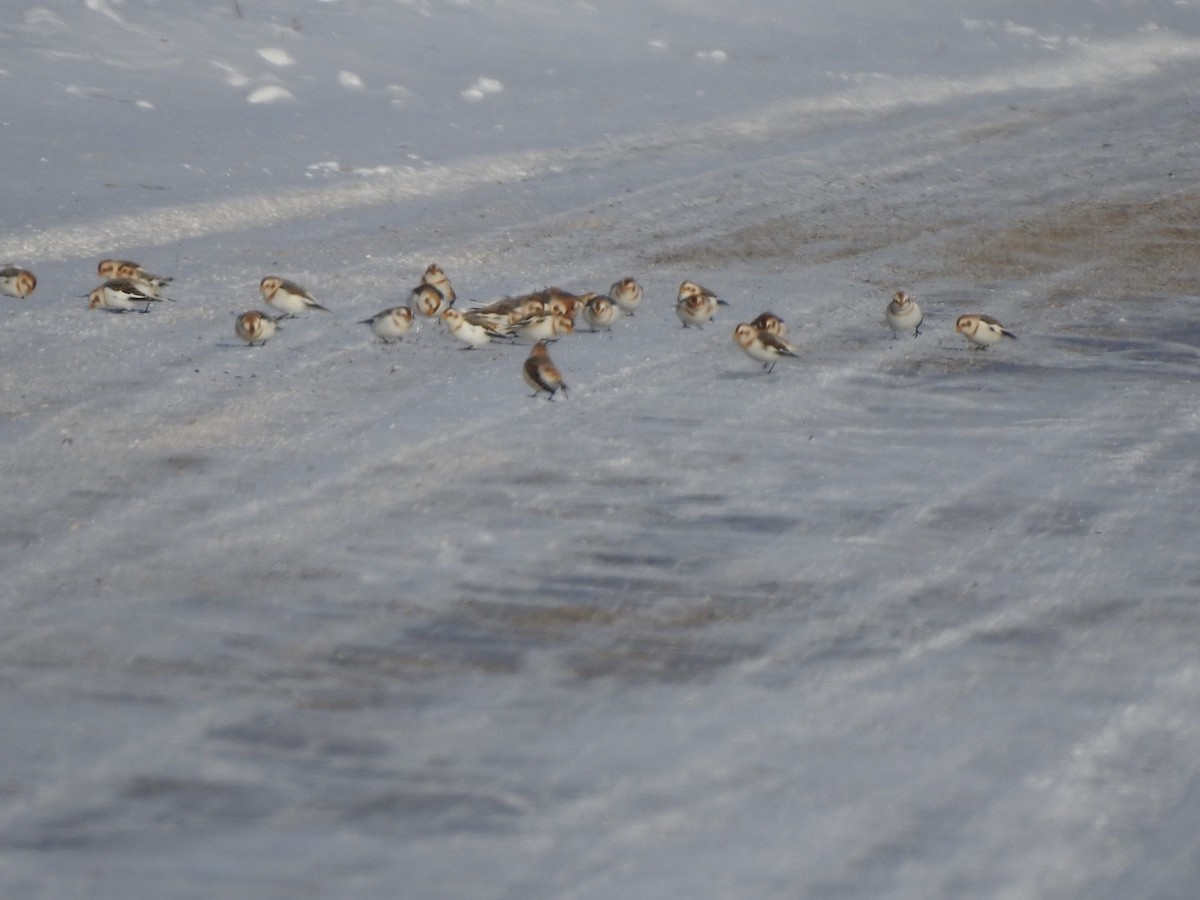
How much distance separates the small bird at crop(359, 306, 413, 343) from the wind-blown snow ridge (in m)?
2.30

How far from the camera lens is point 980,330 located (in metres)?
8.78

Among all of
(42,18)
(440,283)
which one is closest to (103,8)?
(42,18)

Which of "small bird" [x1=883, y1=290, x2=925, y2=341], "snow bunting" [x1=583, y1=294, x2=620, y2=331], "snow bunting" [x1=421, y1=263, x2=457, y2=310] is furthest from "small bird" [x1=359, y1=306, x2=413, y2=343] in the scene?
"small bird" [x1=883, y1=290, x2=925, y2=341]

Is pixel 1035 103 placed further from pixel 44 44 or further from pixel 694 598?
pixel 694 598

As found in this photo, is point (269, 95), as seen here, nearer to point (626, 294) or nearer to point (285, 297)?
point (285, 297)

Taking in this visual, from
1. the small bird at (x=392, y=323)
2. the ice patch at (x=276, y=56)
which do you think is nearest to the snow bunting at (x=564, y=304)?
the small bird at (x=392, y=323)

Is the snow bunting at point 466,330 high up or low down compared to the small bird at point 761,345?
up

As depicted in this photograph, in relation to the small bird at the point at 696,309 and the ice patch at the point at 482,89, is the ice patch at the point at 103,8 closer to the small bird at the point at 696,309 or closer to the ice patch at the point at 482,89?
the ice patch at the point at 482,89

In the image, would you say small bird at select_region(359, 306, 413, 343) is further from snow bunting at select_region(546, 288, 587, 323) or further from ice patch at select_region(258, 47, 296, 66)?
ice patch at select_region(258, 47, 296, 66)

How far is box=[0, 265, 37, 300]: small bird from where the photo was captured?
868 cm

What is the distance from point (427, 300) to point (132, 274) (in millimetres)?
1605

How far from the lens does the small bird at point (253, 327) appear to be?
328 inches

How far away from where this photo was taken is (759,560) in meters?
6.01

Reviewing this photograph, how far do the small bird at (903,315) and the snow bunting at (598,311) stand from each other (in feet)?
4.97
